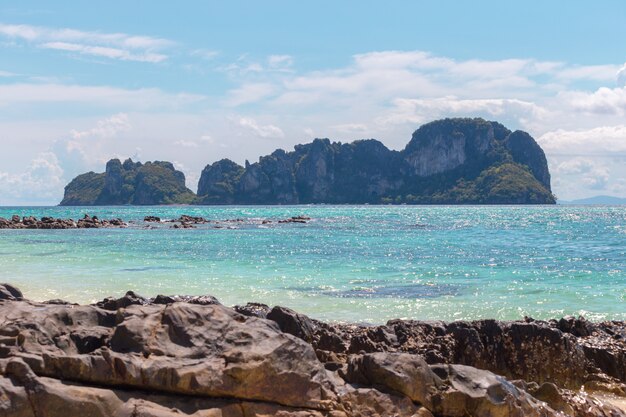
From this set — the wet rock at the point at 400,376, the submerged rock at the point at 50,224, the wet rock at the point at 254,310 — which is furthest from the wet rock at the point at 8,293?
the submerged rock at the point at 50,224

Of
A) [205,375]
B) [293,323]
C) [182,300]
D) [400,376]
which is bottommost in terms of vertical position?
[182,300]

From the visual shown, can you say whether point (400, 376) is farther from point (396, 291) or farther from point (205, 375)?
point (396, 291)

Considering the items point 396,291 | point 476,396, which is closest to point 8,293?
point 476,396

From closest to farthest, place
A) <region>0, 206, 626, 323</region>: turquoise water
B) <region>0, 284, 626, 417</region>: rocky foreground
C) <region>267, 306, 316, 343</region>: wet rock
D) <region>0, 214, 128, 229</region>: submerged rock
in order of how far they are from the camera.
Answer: <region>0, 284, 626, 417</region>: rocky foreground < <region>267, 306, 316, 343</region>: wet rock < <region>0, 206, 626, 323</region>: turquoise water < <region>0, 214, 128, 229</region>: submerged rock

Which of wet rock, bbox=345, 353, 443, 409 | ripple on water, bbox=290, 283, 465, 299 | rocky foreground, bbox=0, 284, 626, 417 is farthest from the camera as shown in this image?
ripple on water, bbox=290, 283, 465, 299

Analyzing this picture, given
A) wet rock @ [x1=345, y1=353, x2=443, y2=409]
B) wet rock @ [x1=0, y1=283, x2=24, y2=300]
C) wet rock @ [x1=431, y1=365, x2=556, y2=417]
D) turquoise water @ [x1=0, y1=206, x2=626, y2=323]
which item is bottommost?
turquoise water @ [x1=0, y1=206, x2=626, y2=323]

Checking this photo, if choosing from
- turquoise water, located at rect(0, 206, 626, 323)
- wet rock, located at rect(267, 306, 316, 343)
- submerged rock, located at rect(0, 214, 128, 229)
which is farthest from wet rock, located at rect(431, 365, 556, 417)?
submerged rock, located at rect(0, 214, 128, 229)

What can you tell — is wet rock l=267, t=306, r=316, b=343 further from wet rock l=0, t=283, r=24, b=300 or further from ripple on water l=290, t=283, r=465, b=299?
ripple on water l=290, t=283, r=465, b=299

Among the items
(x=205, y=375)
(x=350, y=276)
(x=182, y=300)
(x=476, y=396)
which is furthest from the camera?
(x=350, y=276)

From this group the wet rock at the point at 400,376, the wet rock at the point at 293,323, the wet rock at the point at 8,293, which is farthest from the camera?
the wet rock at the point at 293,323

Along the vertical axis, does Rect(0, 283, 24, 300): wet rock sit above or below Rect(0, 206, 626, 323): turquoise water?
above

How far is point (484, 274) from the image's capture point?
108ft

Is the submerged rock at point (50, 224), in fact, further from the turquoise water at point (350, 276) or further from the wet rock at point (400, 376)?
the wet rock at point (400, 376)

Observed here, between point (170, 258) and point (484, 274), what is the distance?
18.4 metres
